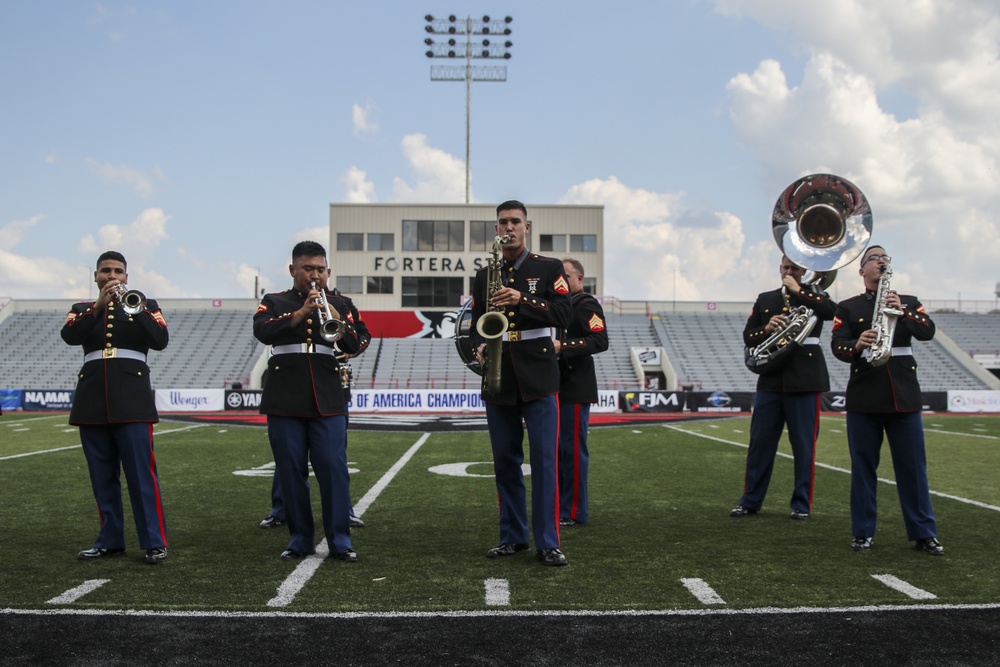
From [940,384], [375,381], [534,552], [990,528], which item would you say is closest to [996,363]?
[940,384]

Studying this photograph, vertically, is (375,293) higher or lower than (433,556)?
higher

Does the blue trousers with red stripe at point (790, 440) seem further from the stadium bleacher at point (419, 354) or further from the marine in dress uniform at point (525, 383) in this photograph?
Answer: the stadium bleacher at point (419, 354)

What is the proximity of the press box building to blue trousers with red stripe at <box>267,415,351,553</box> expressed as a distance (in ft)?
112

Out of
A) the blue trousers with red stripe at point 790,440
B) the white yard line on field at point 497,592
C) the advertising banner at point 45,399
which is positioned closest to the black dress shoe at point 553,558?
the white yard line on field at point 497,592

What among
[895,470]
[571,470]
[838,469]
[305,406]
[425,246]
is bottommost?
[838,469]

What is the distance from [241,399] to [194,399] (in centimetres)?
144

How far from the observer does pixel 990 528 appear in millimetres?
6434

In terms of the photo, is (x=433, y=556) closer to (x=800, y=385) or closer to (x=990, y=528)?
(x=800, y=385)

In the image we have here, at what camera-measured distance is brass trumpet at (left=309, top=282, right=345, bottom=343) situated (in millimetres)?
5375

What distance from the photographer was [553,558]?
514cm

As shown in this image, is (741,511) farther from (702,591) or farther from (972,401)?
(972,401)

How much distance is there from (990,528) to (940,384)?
31.9 metres

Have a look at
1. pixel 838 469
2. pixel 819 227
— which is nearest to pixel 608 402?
pixel 838 469

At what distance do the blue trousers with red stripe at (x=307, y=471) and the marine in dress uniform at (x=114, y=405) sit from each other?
75 cm
